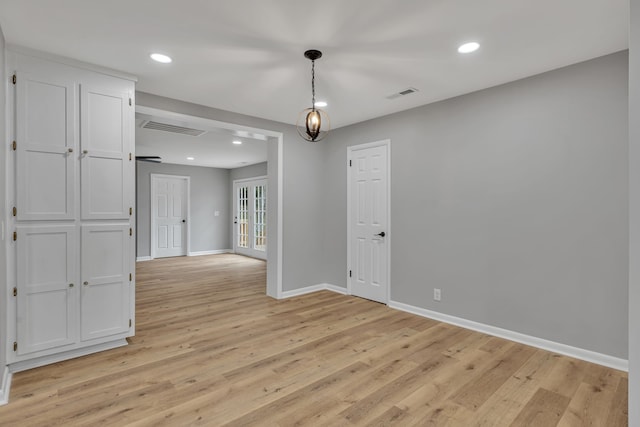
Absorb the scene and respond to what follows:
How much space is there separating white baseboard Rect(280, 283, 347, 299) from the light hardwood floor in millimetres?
939

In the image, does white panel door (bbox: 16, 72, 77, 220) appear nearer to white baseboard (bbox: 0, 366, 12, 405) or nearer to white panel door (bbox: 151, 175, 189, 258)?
white baseboard (bbox: 0, 366, 12, 405)

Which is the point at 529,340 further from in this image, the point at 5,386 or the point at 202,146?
the point at 202,146

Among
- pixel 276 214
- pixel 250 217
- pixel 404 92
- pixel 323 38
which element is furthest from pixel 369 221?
pixel 250 217

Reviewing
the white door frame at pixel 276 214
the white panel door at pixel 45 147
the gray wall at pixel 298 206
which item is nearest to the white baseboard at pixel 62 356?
the white panel door at pixel 45 147

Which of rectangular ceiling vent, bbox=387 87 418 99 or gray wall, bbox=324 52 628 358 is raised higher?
rectangular ceiling vent, bbox=387 87 418 99

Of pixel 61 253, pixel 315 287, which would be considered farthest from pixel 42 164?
pixel 315 287

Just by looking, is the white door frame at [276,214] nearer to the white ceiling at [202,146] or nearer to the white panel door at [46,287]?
the white ceiling at [202,146]

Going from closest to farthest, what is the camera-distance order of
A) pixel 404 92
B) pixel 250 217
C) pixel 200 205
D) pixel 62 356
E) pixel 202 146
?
pixel 62 356 → pixel 404 92 → pixel 202 146 → pixel 250 217 → pixel 200 205

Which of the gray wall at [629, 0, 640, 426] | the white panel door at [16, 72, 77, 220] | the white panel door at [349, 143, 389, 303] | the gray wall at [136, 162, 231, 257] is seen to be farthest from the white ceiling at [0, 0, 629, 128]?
the gray wall at [136, 162, 231, 257]

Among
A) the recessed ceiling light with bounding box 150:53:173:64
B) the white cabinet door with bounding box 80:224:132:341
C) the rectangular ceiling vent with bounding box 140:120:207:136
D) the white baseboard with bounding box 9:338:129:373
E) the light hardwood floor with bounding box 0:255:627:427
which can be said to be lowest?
the light hardwood floor with bounding box 0:255:627:427

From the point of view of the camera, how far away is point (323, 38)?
2.42 metres

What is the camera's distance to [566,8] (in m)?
2.05

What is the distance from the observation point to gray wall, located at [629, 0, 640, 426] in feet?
4.52

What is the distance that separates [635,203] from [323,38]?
6.80 ft
